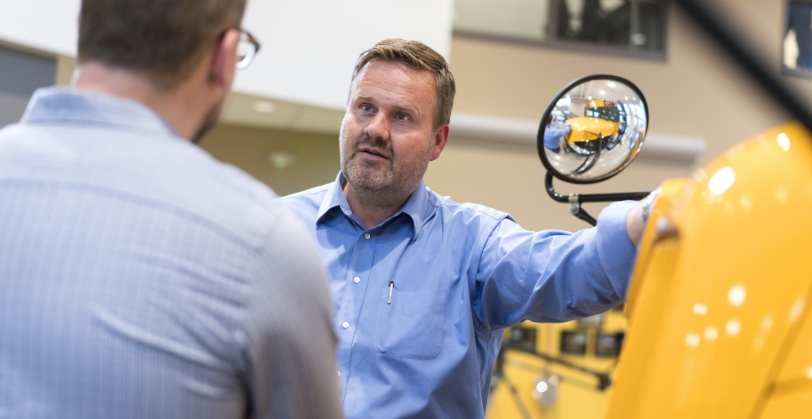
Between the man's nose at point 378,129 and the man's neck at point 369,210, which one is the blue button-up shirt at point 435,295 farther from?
the man's nose at point 378,129

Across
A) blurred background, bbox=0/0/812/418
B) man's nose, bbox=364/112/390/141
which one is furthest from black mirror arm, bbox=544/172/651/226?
blurred background, bbox=0/0/812/418

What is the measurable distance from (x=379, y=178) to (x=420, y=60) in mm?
354

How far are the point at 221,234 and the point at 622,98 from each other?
89cm

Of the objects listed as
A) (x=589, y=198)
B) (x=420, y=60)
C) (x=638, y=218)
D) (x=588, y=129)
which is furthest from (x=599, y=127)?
(x=420, y=60)

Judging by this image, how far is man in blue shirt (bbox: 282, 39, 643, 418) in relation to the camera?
4.94 ft

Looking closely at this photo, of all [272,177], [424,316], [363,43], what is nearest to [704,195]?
[424,316]

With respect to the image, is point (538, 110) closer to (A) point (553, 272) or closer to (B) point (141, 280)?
(A) point (553, 272)

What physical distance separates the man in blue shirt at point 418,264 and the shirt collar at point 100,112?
79 centimetres

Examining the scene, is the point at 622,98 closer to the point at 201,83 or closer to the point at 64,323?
the point at 201,83

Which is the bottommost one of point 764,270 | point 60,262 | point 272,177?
point 272,177

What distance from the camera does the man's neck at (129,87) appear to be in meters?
0.82

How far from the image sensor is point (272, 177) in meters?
8.41

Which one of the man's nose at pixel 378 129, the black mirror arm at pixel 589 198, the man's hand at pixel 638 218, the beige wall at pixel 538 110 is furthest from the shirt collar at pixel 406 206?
the beige wall at pixel 538 110

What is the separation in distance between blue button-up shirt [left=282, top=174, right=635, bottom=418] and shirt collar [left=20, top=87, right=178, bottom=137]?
0.86m
